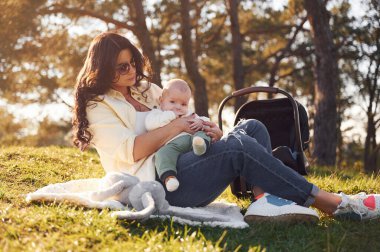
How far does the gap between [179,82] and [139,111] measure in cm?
36

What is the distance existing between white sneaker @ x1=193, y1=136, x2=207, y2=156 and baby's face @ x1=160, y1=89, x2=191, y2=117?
50 cm

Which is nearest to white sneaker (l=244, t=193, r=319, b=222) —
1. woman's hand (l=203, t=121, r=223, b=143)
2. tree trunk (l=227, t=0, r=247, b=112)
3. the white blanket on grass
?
the white blanket on grass

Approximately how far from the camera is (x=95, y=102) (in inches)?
136

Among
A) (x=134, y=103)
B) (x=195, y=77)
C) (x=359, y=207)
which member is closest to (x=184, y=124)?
(x=134, y=103)

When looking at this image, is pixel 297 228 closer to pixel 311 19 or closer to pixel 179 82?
pixel 179 82

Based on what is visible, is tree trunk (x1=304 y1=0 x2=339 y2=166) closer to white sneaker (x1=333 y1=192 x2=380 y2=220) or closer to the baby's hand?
white sneaker (x1=333 y1=192 x2=380 y2=220)

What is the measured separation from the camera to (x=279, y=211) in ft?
10.4

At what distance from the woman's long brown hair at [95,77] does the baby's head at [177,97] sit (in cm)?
38

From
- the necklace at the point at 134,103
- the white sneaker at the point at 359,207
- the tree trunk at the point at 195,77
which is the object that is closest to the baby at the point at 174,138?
the necklace at the point at 134,103

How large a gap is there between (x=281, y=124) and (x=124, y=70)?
1411 millimetres

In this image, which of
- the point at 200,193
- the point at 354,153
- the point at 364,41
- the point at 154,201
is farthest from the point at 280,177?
the point at 354,153

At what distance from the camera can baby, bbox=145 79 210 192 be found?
3.14 metres

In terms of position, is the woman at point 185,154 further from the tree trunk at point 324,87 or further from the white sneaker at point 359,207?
the tree trunk at point 324,87

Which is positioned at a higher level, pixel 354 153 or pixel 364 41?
pixel 364 41
